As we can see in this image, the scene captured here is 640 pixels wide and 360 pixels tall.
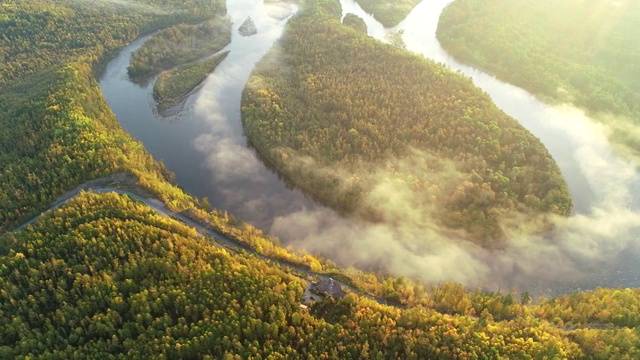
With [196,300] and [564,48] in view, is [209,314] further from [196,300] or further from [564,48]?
[564,48]

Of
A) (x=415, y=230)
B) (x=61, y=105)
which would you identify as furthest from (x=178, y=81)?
(x=415, y=230)

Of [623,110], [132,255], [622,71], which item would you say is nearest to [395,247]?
[132,255]

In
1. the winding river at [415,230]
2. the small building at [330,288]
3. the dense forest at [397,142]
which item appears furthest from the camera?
the dense forest at [397,142]

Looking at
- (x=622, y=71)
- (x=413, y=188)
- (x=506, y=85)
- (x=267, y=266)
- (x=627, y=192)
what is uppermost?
(x=622, y=71)

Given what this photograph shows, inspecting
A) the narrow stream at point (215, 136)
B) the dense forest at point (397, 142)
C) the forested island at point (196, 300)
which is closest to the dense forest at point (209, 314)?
the forested island at point (196, 300)

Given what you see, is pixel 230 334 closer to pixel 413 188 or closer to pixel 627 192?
pixel 413 188

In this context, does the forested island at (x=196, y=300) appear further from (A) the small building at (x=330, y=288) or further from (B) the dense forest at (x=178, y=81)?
(B) the dense forest at (x=178, y=81)
